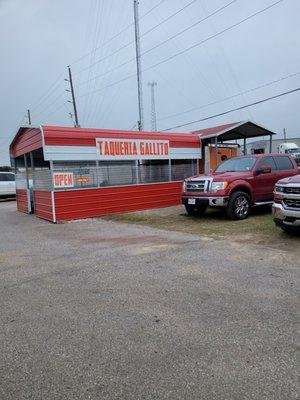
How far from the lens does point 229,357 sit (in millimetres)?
3641

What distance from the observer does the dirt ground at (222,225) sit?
28.6 ft

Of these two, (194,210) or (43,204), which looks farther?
(43,204)

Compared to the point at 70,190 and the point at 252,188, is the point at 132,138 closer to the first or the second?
the point at 70,190

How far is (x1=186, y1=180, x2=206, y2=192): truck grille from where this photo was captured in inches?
491

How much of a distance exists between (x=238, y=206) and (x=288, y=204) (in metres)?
3.69

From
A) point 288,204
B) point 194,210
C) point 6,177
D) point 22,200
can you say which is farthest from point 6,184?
point 288,204

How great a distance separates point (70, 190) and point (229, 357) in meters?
10.9

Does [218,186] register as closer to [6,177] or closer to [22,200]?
[22,200]

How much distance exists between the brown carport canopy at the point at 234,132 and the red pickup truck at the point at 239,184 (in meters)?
3.86

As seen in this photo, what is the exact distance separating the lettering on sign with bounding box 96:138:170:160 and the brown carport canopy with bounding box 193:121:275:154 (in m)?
2.18

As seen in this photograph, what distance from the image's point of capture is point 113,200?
15.0 meters

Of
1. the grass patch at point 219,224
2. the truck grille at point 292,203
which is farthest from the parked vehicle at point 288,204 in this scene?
the grass patch at point 219,224

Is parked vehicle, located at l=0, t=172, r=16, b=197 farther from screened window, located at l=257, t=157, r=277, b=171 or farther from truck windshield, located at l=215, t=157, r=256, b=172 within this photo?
screened window, located at l=257, t=157, r=277, b=171

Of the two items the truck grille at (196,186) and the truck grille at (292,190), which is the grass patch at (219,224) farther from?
the truck grille at (292,190)
